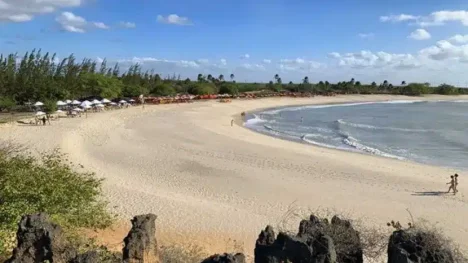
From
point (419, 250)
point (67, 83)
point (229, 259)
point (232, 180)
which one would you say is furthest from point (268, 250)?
point (67, 83)

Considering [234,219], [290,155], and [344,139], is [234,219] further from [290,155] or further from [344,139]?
[344,139]

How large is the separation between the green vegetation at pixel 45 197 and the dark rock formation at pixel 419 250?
767 cm

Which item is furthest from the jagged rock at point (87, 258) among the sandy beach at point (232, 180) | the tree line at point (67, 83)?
the tree line at point (67, 83)

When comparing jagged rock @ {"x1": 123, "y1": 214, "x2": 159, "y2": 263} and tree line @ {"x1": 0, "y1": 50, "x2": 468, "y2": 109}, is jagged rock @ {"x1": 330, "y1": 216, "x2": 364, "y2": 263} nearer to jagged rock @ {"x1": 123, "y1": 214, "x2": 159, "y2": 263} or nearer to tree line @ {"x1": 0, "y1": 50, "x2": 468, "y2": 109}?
jagged rock @ {"x1": 123, "y1": 214, "x2": 159, "y2": 263}

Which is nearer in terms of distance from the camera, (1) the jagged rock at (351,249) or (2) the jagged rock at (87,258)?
(2) the jagged rock at (87,258)

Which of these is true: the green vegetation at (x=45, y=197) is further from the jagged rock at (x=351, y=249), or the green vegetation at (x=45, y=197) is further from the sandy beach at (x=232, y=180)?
the jagged rock at (x=351, y=249)

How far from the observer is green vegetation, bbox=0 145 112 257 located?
38.3 feet

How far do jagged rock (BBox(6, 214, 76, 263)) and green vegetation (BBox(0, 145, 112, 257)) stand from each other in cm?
239

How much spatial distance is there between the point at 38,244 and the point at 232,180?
17.1m

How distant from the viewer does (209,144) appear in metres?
37.8

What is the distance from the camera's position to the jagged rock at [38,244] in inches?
324

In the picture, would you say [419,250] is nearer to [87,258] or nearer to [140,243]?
[87,258]

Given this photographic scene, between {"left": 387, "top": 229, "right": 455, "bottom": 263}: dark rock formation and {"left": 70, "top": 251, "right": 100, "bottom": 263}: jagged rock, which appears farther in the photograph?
{"left": 70, "top": 251, "right": 100, "bottom": 263}: jagged rock

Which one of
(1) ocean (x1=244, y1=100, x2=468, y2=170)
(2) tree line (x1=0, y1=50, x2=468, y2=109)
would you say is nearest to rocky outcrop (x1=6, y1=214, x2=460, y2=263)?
(1) ocean (x1=244, y1=100, x2=468, y2=170)
